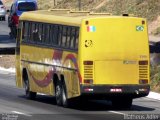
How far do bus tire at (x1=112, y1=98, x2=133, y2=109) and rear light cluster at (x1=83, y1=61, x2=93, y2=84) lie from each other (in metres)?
1.72

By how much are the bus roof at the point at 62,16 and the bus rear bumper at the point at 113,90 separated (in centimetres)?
190

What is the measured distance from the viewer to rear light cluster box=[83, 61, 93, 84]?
949 inches

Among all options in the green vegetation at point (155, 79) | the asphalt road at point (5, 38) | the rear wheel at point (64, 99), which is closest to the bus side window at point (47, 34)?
the rear wheel at point (64, 99)

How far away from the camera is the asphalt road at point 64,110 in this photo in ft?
72.4

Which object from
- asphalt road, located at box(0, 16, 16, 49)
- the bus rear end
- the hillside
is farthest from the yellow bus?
the hillside

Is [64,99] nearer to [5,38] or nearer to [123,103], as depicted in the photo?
[123,103]

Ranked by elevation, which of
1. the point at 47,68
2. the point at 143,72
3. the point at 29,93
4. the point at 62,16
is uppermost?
the point at 62,16

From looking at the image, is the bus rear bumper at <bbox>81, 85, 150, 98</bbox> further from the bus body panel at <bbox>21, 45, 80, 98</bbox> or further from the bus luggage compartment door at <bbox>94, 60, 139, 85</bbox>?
the bus body panel at <bbox>21, 45, 80, 98</bbox>

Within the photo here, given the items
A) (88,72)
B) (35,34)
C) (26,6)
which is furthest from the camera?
(26,6)

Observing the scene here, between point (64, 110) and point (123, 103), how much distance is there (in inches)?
85.2

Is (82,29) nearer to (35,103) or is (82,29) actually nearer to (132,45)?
(132,45)

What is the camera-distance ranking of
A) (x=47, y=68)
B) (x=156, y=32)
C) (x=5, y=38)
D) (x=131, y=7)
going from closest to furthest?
(x=47, y=68), (x=156, y=32), (x=131, y=7), (x=5, y=38)

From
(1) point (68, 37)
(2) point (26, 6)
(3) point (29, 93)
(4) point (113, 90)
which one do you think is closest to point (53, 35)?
(1) point (68, 37)

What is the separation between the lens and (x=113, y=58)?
24.3 metres
